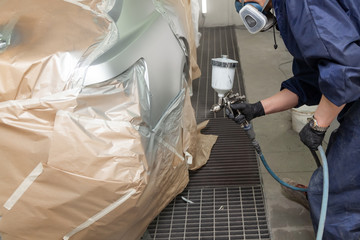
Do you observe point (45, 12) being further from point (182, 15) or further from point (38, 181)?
point (182, 15)

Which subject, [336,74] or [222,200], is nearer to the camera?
[336,74]

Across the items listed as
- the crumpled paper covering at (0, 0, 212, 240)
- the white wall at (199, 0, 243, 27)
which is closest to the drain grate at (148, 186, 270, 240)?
the crumpled paper covering at (0, 0, 212, 240)

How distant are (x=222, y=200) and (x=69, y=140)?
1277mm

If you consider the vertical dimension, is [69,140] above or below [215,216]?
above

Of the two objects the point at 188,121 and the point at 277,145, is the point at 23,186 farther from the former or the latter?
the point at 277,145

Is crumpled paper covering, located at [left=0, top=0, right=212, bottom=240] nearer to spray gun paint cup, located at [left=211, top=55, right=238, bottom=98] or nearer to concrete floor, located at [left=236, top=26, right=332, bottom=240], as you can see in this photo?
spray gun paint cup, located at [left=211, top=55, right=238, bottom=98]

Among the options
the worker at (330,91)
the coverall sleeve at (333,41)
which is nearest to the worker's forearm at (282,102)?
the worker at (330,91)

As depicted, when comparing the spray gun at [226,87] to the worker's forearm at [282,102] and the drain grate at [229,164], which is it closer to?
the worker's forearm at [282,102]

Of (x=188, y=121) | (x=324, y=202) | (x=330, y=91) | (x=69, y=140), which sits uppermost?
(x=330, y=91)

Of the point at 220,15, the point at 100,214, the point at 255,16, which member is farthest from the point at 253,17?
the point at 220,15

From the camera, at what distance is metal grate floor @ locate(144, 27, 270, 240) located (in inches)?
77.3

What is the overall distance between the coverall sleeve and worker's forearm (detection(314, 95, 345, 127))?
0.44 feet

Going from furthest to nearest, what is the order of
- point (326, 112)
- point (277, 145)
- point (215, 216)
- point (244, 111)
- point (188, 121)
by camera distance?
point (277, 145)
point (188, 121)
point (215, 216)
point (244, 111)
point (326, 112)

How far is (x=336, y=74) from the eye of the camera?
4.03 feet
